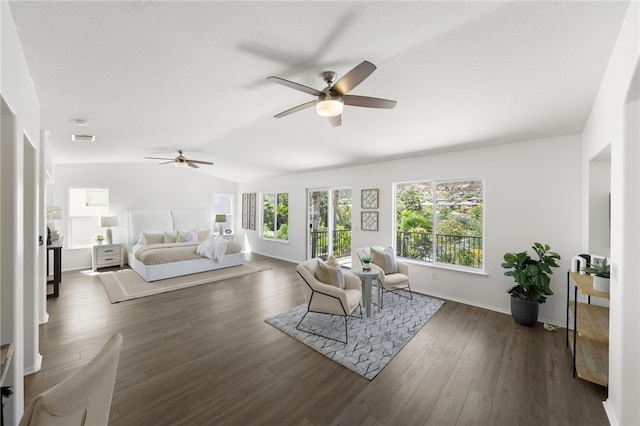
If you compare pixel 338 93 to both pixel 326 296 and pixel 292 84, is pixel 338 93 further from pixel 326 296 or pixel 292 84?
pixel 326 296

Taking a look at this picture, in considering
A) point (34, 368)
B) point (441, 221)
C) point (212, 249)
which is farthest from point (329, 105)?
point (212, 249)

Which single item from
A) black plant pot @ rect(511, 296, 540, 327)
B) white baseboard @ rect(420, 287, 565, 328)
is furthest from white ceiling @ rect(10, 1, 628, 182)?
white baseboard @ rect(420, 287, 565, 328)

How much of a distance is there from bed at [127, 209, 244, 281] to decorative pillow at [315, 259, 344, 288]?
141 inches

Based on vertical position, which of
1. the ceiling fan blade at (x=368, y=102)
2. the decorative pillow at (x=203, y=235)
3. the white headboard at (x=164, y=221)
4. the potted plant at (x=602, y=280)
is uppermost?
the ceiling fan blade at (x=368, y=102)

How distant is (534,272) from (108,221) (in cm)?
846

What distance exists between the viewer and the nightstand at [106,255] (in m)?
6.14

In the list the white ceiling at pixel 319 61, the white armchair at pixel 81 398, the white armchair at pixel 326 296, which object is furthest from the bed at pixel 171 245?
the white armchair at pixel 81 398

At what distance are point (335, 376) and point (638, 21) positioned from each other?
10.2 ft

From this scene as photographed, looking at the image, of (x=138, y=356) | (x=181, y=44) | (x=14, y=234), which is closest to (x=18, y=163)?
(x=14, y=234)

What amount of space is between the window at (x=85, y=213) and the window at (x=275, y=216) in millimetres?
4140

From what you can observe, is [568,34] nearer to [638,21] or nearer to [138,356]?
[638,21]

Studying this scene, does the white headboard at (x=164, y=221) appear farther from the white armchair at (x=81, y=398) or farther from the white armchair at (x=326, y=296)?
the white armchair at (x=81, y=398)

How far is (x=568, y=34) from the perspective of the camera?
1.75 m

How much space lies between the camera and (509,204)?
3.83 m
